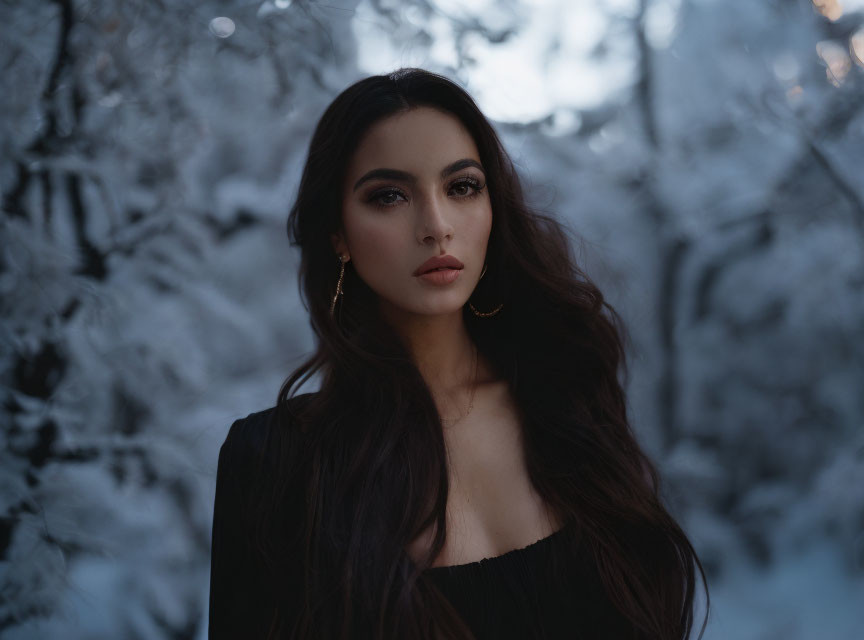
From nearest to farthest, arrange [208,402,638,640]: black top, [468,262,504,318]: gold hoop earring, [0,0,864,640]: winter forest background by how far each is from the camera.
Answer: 1. [208,402,638,640]: black top
2. [468,262,504,318]: gold hoop earring
3. [0,0,864,640]: winter forest background

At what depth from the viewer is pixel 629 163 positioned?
2.76 meters

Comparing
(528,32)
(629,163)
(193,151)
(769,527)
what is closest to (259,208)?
(193,151)

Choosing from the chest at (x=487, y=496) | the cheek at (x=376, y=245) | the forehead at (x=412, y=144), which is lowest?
the chest at (x=487, y=496)

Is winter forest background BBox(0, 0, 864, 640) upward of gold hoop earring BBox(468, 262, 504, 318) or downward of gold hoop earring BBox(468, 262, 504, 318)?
upward

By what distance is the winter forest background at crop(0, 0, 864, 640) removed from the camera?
2205 millimetres

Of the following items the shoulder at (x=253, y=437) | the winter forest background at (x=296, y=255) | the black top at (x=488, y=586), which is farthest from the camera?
the winter forest background at (x=296, y=255)

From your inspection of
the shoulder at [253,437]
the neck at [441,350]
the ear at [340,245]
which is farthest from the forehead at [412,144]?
the shoulder at [253,437]

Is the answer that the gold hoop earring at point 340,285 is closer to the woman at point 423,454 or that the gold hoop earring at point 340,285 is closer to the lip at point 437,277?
the woman at point 423,454

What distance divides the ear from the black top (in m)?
0.33

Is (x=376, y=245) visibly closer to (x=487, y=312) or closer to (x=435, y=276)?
(x=435, y=276)

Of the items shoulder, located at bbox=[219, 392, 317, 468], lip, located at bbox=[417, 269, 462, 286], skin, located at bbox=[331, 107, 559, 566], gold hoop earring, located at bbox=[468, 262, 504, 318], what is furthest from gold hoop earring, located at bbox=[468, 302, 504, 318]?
shoulder, located at bbox=[219, 392, 317, 468]

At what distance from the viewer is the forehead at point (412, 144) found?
119 cm

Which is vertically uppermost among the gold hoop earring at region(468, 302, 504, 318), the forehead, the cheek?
the forehead

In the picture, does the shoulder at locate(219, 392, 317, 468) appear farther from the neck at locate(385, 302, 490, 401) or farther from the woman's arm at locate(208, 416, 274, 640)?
the neck at locate(385, 302, 490, 401)
